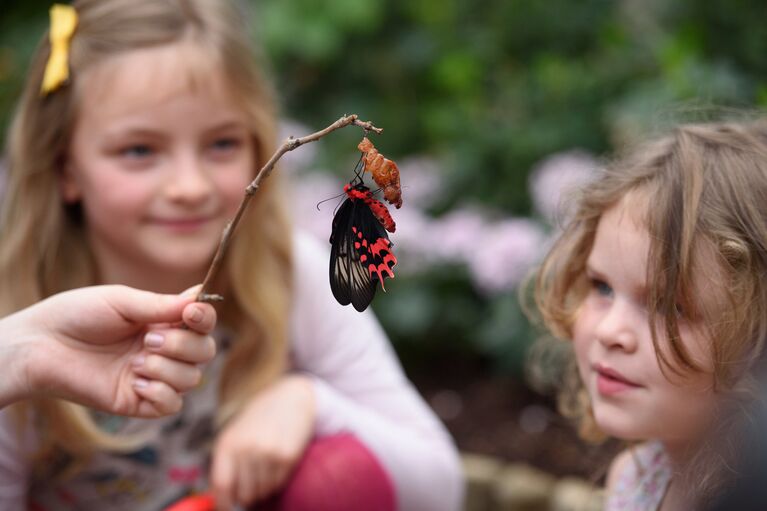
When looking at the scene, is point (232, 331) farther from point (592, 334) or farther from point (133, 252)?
point (592, 334)

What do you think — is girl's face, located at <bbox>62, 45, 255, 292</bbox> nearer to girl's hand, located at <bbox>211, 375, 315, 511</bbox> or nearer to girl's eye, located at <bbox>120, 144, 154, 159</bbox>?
girl's eye, located at <bbox>120, 144, 154, 159</bbox>

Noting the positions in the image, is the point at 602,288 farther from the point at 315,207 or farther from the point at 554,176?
the point at 315,207

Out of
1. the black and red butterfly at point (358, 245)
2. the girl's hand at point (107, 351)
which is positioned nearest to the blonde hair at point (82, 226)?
the girl's hand at point (107, 351)

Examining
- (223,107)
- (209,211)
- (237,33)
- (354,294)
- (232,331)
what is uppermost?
(237,33)

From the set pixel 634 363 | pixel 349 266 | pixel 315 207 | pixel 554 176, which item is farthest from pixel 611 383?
pixel 315 207

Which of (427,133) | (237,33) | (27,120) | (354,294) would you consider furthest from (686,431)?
(427,133)

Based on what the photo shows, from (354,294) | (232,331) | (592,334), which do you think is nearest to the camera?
(354,294)
